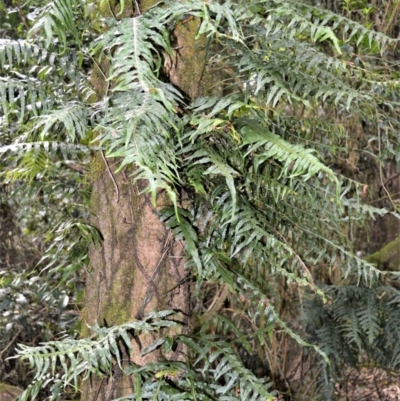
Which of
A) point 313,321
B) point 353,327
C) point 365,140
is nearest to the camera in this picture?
point 353,327

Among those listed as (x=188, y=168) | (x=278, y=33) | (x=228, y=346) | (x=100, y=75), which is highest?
(x=278, y=33)

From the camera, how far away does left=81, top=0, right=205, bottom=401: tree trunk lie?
3.48 feet

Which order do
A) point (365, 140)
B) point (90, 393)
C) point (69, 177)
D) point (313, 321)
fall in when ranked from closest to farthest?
point (90, 393) → point (69, 177) → point (313, 321) → point (365, 140)

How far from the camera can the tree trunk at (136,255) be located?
41.8 inches

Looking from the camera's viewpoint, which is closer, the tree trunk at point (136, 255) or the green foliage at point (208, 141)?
the green foliage at point (208, 141)

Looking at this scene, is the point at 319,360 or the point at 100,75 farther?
the point at 319,360

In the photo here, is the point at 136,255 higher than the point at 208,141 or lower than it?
lower

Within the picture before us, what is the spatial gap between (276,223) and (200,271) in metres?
0.25

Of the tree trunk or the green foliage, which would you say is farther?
the tree trunk

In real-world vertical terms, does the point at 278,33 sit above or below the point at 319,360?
above

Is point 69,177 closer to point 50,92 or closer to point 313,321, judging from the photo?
point 50,92

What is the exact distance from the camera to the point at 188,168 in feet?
3.24

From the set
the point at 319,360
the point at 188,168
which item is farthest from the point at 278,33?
the point at 319,360

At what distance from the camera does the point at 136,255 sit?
3.51 ft
